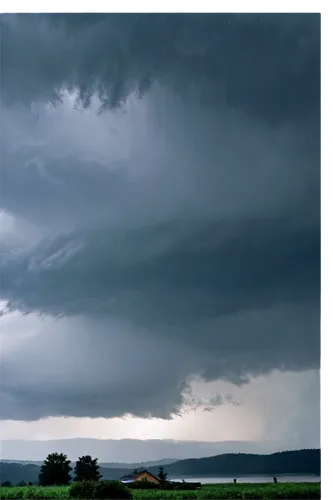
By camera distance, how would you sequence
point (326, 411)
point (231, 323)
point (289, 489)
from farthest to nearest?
point (231, 323) → point (289, 489) → point (326, 411)

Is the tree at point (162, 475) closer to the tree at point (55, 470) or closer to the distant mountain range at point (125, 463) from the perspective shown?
the distant mountain range at point (125, 463)

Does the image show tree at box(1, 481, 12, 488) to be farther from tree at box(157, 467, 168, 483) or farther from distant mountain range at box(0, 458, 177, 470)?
tree at box(157, 467, 168, 483)

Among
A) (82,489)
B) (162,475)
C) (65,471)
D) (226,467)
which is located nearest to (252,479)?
(226,467)

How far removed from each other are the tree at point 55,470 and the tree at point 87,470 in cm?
6

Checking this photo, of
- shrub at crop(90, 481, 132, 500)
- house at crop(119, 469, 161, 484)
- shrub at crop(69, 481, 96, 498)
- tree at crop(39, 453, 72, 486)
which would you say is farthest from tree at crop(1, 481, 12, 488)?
house at crop(119, 469, 161, 484)

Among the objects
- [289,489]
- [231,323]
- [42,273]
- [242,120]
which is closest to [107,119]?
[242,120]

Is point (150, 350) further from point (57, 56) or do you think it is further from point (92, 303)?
point (57, 56)

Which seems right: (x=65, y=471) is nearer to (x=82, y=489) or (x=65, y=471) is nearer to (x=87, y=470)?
(x=87, y=470)

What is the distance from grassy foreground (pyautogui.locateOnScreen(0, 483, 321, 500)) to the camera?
3.05 metres

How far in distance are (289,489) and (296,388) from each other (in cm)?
63

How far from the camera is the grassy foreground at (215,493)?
10.0 ft

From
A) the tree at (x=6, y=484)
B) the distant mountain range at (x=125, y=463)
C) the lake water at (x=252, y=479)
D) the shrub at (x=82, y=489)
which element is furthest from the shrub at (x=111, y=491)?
the tree at (x=6, y=484)

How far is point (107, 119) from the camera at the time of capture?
12.6 ft

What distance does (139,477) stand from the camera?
3.27 m
